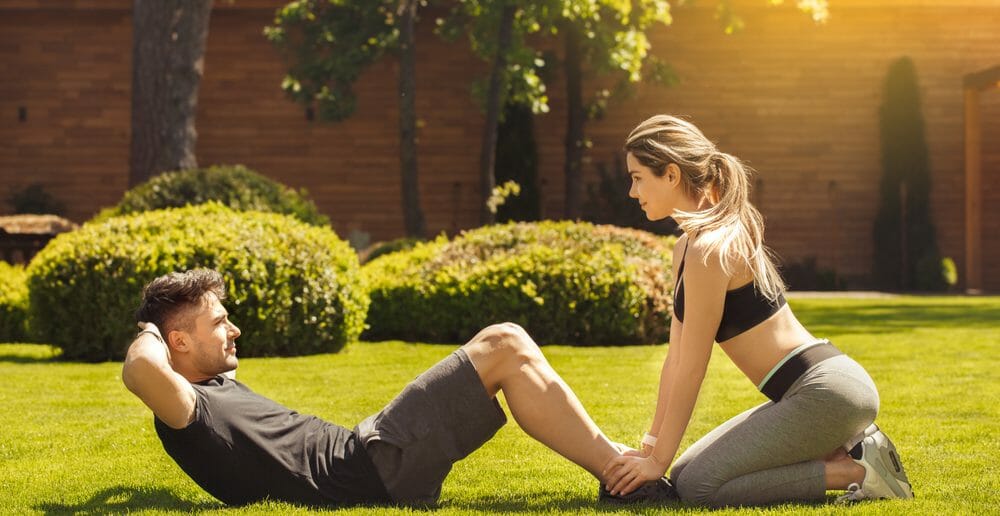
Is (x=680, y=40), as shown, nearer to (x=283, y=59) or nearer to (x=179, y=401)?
(x=283, y=59)

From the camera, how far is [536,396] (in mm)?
4492

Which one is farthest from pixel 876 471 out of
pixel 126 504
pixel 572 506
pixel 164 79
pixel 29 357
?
pixel 164 79

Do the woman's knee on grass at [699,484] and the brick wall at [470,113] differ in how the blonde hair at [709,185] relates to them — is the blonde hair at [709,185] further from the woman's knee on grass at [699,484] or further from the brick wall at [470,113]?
the brick wall at [470,113]

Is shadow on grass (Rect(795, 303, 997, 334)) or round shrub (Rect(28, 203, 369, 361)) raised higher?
round shrub (Rect(28, 203, 369, 361))

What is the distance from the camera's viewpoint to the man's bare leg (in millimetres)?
4430

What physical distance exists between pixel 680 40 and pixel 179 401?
19832 mm

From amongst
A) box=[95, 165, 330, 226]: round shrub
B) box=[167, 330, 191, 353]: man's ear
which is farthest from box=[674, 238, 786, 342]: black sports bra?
box=[95, 165, 330, 226]: round shrub

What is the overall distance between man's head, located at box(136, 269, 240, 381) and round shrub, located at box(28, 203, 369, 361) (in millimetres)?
6133

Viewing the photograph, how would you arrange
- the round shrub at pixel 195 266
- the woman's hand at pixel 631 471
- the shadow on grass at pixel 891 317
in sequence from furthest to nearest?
the shadow on grass at pixel 891 317
the round shrub at pixel 195 266
the woman's hand at pixel 631 471

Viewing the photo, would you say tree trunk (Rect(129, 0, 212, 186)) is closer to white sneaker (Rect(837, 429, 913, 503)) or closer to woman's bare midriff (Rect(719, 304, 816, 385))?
woman's bare midriff (Rect(719, 304, 816, 385))

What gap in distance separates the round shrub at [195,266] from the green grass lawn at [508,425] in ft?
1.34

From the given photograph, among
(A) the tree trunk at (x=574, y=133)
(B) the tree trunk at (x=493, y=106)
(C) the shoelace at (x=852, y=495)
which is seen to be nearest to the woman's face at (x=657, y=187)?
(C) the shoelace at (x=852, y=495)

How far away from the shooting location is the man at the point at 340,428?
4340 mm

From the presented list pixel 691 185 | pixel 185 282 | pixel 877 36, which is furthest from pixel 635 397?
pixel 877 36
